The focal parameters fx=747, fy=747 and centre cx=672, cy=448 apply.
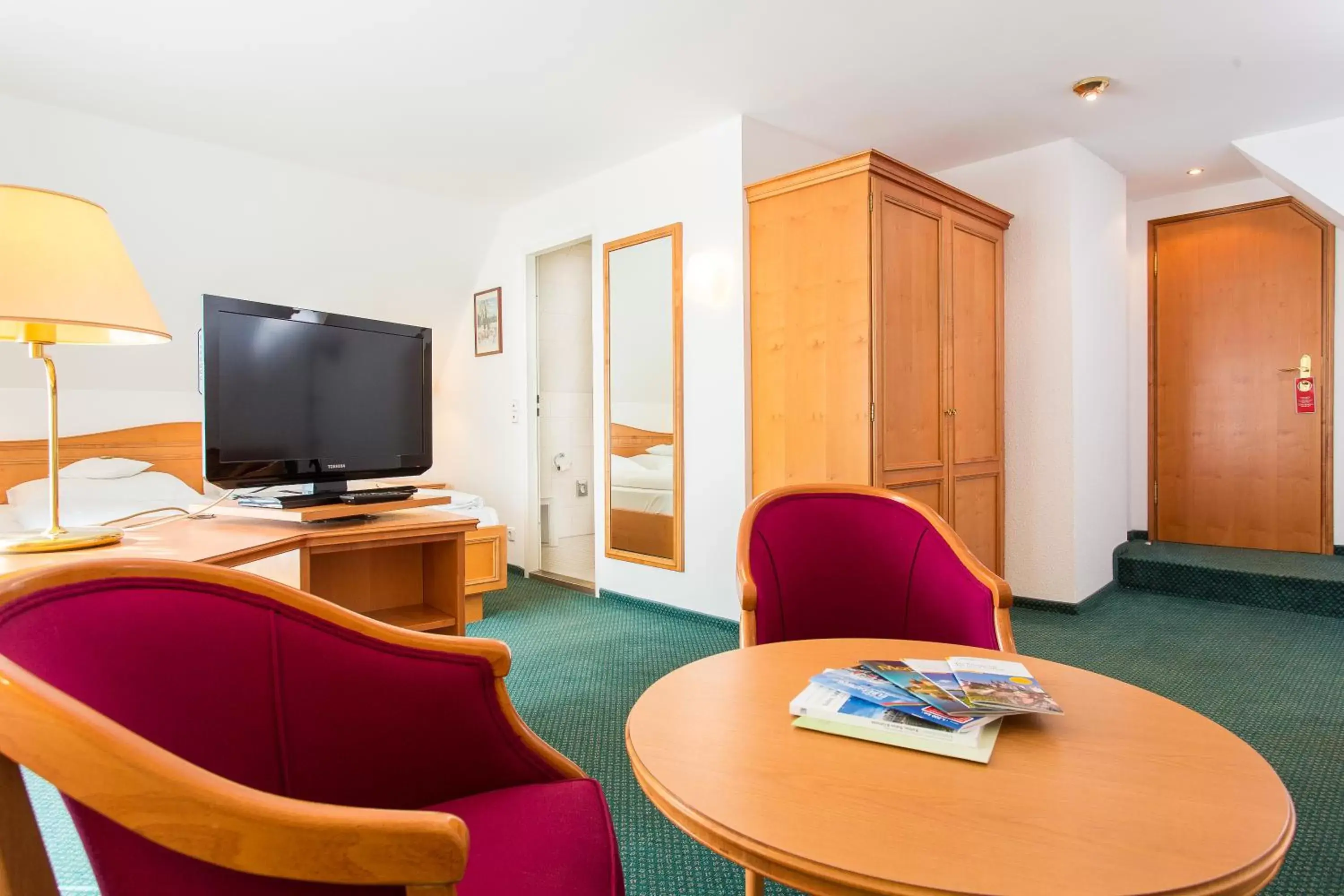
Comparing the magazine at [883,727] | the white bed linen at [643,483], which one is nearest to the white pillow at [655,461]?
the white bed linen at [643,483]

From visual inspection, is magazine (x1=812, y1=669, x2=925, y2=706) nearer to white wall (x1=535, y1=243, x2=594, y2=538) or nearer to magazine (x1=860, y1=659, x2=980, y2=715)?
magazine (x1=860, y1=659, x2=980, y2=715)

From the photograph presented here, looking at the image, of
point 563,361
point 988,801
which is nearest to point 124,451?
point 563,361

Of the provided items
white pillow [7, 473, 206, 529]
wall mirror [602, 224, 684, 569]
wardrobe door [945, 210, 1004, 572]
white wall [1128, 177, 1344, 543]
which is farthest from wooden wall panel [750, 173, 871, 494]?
white wall [1128, 177, 1344, 543]

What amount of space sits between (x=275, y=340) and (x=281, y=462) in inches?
12.9

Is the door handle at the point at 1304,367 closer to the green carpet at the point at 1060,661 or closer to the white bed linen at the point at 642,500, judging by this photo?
the green carpet at the point at 1060,661

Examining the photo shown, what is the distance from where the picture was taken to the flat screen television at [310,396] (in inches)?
75.5

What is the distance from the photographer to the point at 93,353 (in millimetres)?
3918

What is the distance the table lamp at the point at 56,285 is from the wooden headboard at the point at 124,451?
A: 2.88m

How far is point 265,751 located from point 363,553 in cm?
136

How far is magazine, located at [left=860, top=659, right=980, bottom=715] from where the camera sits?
101 centimetres

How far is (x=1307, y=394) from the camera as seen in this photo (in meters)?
4.48

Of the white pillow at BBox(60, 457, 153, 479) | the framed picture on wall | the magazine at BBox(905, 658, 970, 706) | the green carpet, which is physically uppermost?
the framed picture on wall

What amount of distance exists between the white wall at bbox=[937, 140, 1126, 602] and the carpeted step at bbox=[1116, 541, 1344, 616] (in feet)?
1.13

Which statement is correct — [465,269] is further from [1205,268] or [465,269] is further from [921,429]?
[1205,268]
